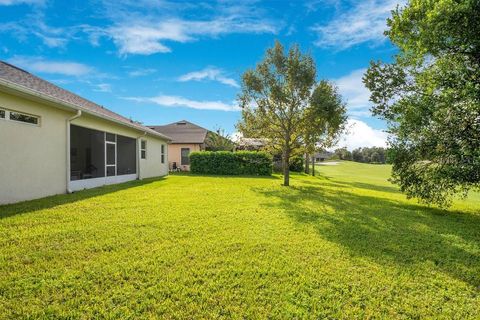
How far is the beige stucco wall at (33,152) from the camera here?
691 centimetres

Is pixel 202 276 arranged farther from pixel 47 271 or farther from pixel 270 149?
pixel 270 149

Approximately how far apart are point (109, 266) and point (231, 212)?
3.79 metres

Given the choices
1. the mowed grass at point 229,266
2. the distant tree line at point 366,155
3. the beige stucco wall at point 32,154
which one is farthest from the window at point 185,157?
the distant tree line at point 366,155

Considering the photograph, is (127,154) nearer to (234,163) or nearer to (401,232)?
(234,163)

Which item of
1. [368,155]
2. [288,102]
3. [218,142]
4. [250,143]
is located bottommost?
[368,155]

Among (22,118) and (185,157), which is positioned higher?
(22,118)

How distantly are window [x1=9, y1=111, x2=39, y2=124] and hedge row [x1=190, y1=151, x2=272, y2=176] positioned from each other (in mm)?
14032

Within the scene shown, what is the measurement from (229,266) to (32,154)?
24.6 ft

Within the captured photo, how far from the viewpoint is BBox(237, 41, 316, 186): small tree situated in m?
13.1

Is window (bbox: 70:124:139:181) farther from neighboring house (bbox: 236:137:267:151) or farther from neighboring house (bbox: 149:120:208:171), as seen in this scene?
neighboring house (bbox: 149:120:208:171)

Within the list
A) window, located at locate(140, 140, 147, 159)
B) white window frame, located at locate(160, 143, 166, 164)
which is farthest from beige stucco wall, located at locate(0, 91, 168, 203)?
white window frame, located at locate(160, 143, 166, 164)

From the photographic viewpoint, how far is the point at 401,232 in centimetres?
560

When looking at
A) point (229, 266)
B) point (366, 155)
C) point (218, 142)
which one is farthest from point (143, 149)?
point (366, 155)

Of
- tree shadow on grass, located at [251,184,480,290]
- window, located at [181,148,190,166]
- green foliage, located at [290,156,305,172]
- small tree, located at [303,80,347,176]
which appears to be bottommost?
tree shadow on grass, located at [251,184,480,290]
